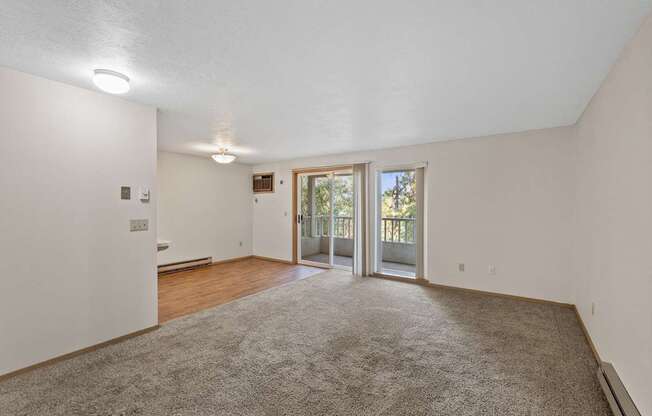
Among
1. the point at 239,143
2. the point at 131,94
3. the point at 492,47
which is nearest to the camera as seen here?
the point at 492,47

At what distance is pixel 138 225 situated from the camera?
288cm

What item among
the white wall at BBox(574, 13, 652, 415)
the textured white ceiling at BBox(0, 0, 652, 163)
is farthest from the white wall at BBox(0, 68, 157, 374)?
the white wall at BBox(574, 13, 652, 415)

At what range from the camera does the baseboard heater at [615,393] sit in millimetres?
1626

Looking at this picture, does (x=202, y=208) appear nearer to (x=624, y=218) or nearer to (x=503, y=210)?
(x=503, y=210)

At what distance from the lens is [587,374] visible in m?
2.23

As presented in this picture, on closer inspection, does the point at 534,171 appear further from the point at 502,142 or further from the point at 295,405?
the point at 295,405

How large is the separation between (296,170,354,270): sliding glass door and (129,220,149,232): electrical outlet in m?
3.67

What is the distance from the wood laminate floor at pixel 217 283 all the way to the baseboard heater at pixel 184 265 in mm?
135

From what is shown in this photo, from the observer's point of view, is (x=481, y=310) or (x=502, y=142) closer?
(x=481, y=310)

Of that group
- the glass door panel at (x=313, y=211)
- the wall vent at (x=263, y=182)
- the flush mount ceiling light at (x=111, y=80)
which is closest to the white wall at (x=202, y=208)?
the wall vent at (x=263, y=182)

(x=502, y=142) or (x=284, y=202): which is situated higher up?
(x=502, y=142)

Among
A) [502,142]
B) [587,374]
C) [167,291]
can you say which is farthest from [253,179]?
[587,374]

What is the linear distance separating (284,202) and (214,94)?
4.07 metres

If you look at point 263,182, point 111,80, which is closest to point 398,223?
point 263,182
